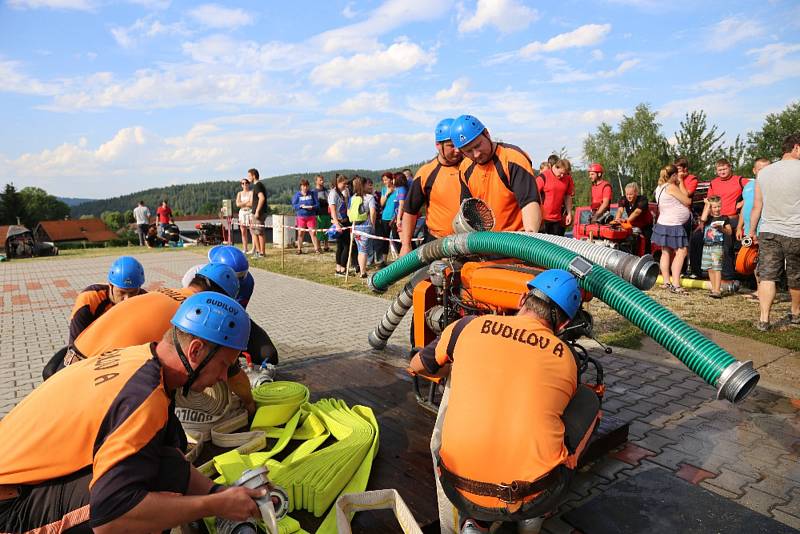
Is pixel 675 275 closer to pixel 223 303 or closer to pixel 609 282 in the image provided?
pixel 609 282

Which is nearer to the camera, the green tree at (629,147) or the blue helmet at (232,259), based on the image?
the blue helmet at (232,259)

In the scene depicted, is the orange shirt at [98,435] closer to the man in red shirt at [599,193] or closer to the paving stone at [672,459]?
the paving stone at [672,459]

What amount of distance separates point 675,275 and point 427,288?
5.89m

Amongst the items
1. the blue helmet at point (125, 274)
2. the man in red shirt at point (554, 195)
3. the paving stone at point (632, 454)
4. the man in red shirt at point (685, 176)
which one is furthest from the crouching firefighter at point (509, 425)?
the man in red shirt at point (685, 176)

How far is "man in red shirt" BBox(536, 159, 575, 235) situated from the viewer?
8.34 m

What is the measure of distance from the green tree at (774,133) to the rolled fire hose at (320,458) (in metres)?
51.8

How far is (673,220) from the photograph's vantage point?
807 cm

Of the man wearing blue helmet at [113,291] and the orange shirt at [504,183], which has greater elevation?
the orange shirt at [504,183]

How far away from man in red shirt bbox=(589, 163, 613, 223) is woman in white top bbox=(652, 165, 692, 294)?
1.94 m

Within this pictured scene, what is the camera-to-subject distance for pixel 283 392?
12.8 feet

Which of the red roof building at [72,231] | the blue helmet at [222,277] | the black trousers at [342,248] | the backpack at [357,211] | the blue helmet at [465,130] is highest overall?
the blue helmet at [465,130]

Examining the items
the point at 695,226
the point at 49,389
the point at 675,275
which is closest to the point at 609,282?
the point at 49,389

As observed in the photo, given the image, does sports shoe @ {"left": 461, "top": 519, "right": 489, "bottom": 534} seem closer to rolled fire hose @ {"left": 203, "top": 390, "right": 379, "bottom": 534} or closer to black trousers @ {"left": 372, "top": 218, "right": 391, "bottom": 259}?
rolled fire hose @ {"left": 203, "top": 390, "right": 379, "bottom": 534}

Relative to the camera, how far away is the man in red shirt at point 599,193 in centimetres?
1038
